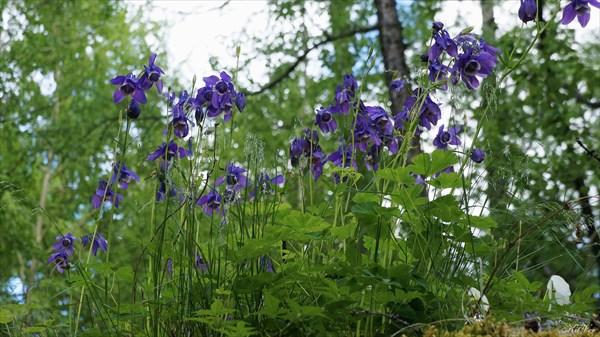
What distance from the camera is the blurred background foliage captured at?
7496 mm

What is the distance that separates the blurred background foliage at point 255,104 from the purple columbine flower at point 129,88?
55 centimetres

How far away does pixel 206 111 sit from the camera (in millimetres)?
2668

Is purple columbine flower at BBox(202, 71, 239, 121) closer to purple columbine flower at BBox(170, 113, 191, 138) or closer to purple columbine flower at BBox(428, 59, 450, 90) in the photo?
purple columbine flower at BBox(170, 113, 191, 138)

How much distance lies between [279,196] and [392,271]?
89 centimetres

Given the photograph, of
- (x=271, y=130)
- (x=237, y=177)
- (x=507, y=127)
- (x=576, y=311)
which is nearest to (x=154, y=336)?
(x=237, y=177)

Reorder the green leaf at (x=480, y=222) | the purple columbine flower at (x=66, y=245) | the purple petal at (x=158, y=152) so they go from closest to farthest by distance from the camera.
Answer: the green leaf at (x=480, y=222), the purple petal at (x=158, y=152), the purple columbine flower at (x=66, y=245)

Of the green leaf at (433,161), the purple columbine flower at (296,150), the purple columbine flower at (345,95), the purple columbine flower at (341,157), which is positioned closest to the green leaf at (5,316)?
the purple columbine flower at (296,150)

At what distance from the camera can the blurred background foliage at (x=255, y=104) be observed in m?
7.50

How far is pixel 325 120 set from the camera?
2.90 meters

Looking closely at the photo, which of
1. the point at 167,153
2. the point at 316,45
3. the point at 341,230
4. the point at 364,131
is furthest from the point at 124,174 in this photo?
the point at 316,45

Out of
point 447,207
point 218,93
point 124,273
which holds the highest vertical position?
point 218,93

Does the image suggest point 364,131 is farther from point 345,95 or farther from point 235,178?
point 235,178

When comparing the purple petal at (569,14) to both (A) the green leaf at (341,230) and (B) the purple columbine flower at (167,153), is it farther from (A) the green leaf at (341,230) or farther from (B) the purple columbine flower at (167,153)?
(B) the purple columbine flower at (167,153)

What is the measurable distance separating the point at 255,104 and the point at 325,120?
736 centimetres
